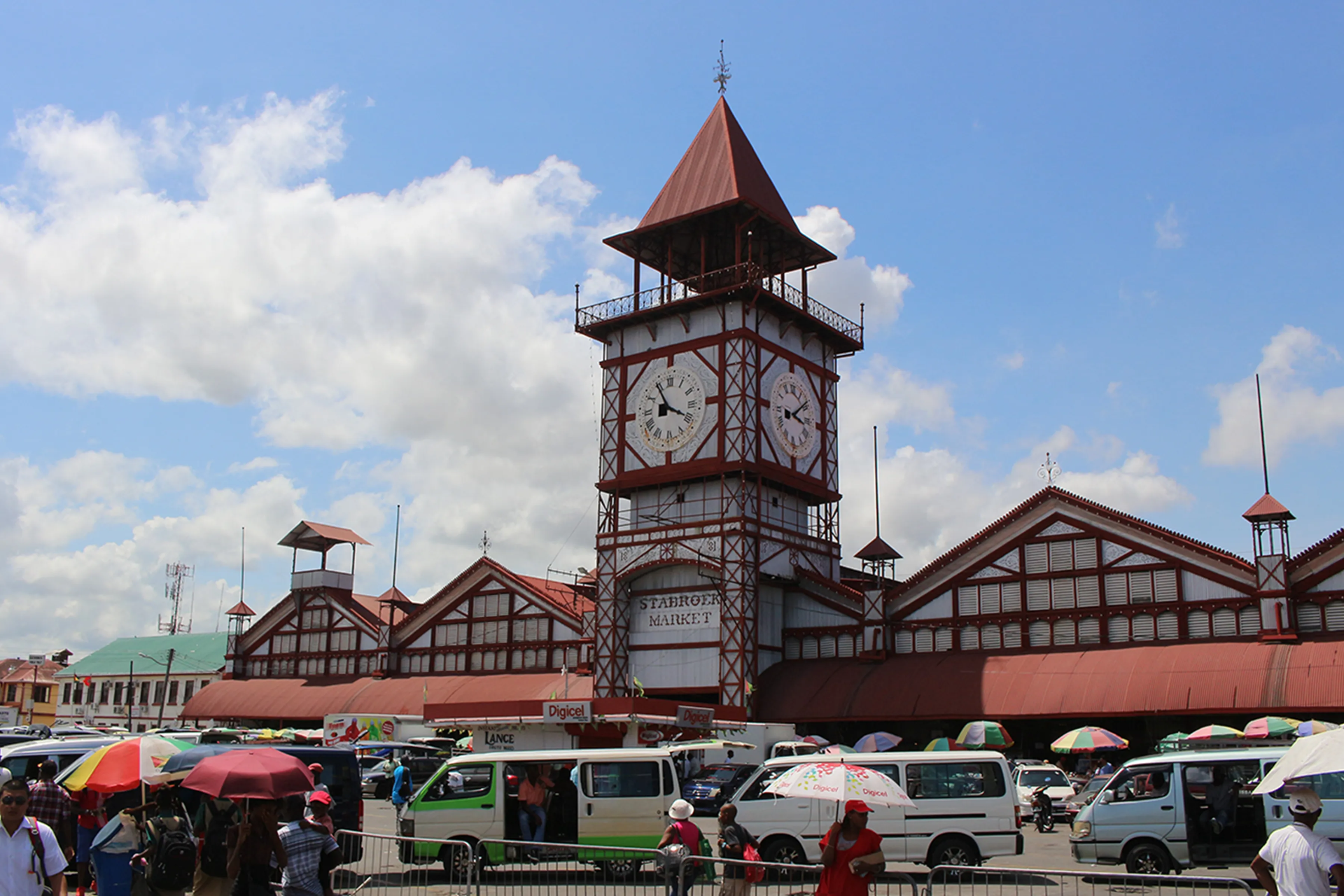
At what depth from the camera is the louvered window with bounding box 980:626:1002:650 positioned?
Answer: 4400 cm

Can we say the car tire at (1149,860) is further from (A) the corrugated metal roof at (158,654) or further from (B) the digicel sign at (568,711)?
(A) the corrugated metal roof at (158,654)

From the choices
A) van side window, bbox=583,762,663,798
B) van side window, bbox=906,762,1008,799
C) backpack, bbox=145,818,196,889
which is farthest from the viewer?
van side window, bbox=583,762,663,798

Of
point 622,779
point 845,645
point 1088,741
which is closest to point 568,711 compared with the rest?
point 845,645

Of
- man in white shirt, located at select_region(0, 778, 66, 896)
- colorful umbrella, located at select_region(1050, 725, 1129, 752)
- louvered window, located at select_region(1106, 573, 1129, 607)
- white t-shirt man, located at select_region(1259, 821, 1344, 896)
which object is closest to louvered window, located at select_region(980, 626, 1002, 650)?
louvered window, located at select_region(1106, 573, 1129, 607)

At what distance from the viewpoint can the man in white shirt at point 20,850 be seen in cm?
985

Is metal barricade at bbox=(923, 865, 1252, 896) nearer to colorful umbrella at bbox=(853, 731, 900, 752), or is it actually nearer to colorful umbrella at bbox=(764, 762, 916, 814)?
colorful umbrella at bbox=(764, 762, 916, 814)

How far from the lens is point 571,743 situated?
38.9 metres

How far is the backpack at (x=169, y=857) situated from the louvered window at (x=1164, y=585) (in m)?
35.7

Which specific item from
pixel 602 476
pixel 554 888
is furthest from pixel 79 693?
pixel 554 888

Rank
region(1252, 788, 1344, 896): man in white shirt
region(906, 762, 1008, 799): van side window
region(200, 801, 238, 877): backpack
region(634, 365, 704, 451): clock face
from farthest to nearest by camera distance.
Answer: region(634, 365, 704, 451): clock face → region(906, 762, 1008, 799): van side window → region(200, 801, 238, 877): backpack → region(1252, 788, 1344, 896): man in white shirt

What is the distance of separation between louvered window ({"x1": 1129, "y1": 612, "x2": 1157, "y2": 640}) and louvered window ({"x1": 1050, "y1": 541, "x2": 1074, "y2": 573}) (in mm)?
2911

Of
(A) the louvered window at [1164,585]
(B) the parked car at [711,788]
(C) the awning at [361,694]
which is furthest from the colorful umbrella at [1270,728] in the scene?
(C) the awning at [361,694]

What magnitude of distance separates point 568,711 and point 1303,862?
28790mm

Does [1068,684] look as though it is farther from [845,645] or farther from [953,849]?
[953,849]
